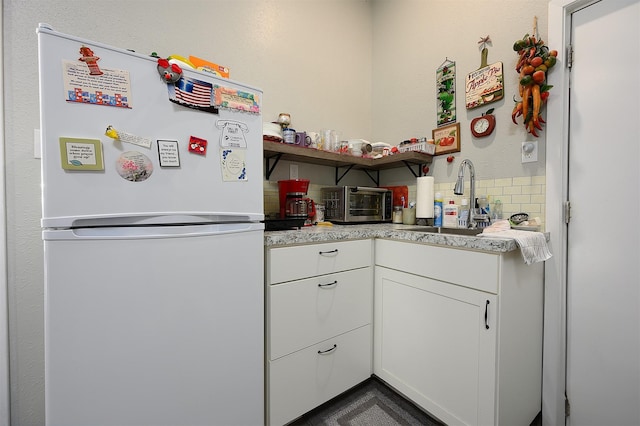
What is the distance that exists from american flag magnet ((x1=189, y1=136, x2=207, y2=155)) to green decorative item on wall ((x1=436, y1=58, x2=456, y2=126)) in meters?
1.60

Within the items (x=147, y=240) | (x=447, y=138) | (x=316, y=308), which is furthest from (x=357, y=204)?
(x=147, y=240)

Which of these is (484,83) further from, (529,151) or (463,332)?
(463,332)

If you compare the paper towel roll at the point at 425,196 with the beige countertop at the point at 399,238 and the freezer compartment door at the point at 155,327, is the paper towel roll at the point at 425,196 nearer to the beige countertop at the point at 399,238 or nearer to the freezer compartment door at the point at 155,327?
the beige countertop at the point at 399,238

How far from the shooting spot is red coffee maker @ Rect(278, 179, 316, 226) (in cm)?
150

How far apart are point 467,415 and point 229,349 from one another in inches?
41.1

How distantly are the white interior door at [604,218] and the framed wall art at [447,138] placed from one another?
560mm

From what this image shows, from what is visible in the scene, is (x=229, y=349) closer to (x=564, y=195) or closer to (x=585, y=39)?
(x=564, y=195)

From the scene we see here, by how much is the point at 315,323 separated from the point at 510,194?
51.2 inches

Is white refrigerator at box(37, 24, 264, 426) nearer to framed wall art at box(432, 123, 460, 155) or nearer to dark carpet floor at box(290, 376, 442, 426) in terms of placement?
dark carpet floor at box(290, 376, 442, 426)

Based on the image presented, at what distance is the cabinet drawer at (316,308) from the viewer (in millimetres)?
1160

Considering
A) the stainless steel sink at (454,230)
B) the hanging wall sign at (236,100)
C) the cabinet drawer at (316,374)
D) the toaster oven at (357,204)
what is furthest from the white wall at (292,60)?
the cabinet drawer at (316,374)

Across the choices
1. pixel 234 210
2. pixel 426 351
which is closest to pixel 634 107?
pixel 426 351

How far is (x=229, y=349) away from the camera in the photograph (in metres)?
1.03

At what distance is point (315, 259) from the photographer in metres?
1.27
